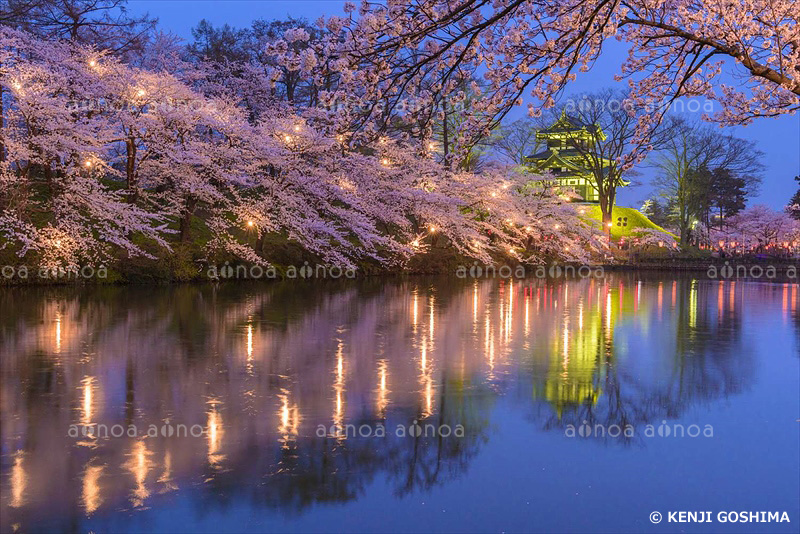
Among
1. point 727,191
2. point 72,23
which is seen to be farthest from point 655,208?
point 72,23

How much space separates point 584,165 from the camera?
7050 centimetres

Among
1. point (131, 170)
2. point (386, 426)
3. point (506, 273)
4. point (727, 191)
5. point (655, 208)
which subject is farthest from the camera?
point (655, 208)

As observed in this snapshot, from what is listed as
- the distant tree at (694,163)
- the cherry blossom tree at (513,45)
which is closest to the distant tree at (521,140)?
the distant tree at (694,163)

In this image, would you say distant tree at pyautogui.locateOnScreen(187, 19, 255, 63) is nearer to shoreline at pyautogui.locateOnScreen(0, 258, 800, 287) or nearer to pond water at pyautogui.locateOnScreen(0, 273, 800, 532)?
shoreline at pyautogui.locateOnScreen(0, 258, 800, 287)

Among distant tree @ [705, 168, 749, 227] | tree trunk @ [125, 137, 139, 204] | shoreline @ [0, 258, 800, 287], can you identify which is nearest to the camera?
shoreline @ [0, 258, 800, 287]

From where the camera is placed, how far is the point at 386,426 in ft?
26.0

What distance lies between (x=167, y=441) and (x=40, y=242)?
69.1ft

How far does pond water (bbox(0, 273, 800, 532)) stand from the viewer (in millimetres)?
5641

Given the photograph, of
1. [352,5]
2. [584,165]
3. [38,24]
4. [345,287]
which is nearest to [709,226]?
[584,165]

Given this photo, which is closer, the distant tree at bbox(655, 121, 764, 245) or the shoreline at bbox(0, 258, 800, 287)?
the shoreline at bbox(0, 258, 800, 287)

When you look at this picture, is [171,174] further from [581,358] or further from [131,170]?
[581,358]

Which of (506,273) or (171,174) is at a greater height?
(171,174)

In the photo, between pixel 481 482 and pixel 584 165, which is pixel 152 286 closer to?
pixel 481 482

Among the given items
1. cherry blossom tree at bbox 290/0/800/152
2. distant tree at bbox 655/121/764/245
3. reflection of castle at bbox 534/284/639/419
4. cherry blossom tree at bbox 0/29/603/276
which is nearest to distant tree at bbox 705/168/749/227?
distant tree at bbox 655/121/764/245
